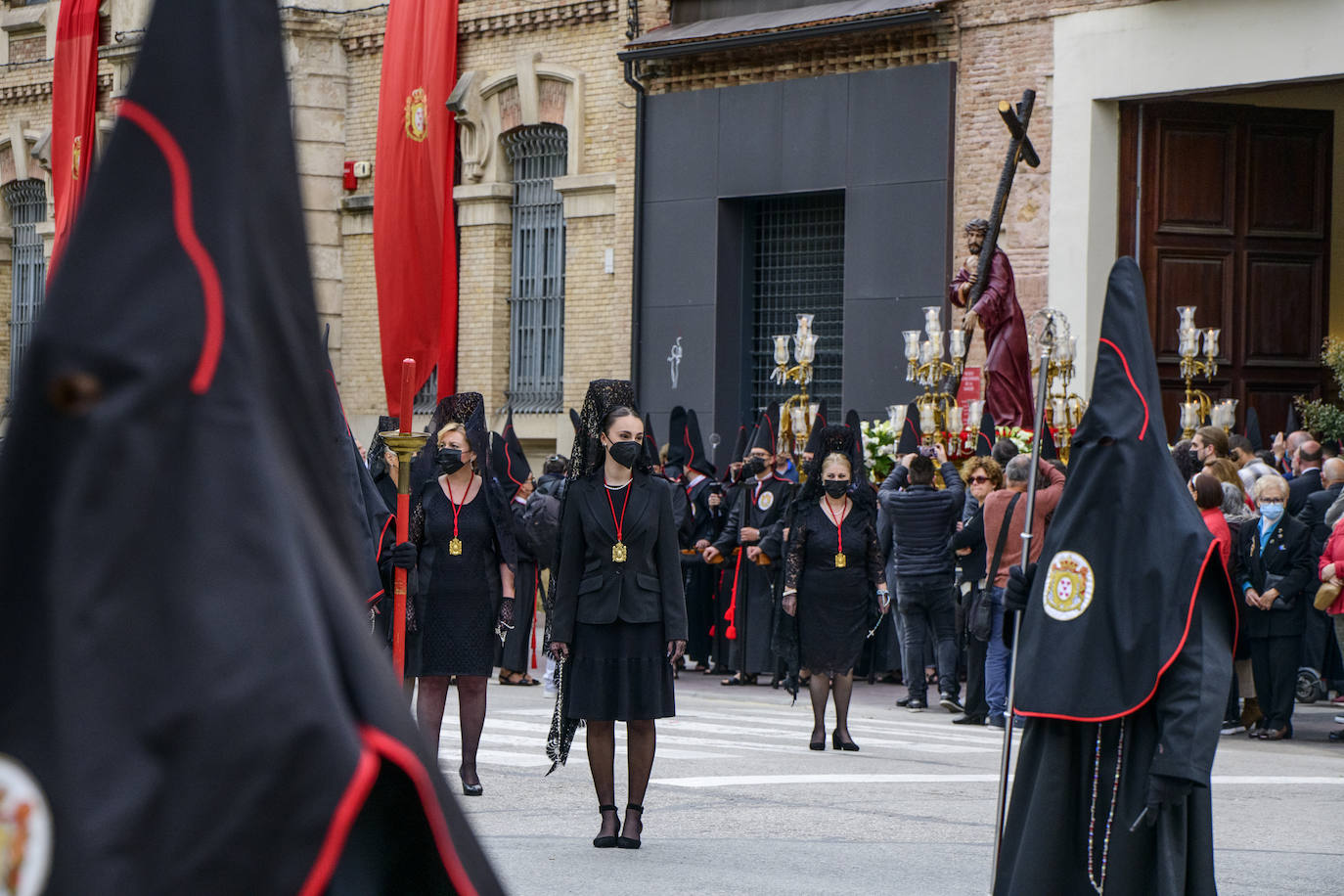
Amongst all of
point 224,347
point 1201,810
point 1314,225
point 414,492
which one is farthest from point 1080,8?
point 224,347

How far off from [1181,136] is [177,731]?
2085 cm

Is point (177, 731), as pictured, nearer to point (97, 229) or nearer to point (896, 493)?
point (97, 229)

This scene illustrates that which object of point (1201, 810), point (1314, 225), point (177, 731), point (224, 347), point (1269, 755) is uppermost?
point (1314, 225)

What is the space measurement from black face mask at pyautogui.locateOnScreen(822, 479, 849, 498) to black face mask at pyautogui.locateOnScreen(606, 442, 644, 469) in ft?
13.4

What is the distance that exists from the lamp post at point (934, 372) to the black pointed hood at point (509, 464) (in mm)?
3664

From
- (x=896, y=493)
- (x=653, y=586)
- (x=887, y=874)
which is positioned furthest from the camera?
(x=896, y=493)

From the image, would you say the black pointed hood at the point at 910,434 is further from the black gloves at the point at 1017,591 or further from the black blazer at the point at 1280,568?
Answer: the black gloves at the point at 1017,591

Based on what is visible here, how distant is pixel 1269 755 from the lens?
44.1 ft

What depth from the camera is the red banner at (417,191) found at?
21719 millimetres

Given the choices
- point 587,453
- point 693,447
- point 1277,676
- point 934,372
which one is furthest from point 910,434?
point 587,453

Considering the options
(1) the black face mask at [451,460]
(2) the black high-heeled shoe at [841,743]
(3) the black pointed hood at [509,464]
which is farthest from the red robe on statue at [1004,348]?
(1) the black face mask at [451,460]

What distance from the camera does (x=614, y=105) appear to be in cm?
2575

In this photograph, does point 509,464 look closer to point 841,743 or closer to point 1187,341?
point 841,743

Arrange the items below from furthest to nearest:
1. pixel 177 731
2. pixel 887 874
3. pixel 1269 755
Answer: pixel 1269 755 < pixel 887 874 < pixel 177 731
